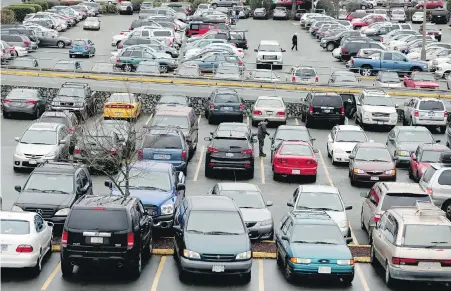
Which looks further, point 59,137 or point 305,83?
point 305,83

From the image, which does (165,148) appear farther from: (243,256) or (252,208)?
(243,256)

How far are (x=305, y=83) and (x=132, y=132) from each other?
75.0 feet

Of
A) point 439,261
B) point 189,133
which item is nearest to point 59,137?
point 189,133

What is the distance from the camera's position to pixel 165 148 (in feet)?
104

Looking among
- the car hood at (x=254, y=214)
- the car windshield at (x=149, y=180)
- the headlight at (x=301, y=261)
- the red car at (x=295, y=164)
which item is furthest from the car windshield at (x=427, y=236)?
the red car at (x=295, y=164)

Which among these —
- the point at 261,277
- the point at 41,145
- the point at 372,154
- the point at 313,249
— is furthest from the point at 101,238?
the point at 372,154

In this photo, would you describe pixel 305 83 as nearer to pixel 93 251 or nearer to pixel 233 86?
pixel 233 86

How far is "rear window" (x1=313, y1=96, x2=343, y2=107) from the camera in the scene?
41.9m

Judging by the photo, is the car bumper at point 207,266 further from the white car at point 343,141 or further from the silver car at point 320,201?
the white car at point 343,141

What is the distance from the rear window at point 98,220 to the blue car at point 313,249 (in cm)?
345

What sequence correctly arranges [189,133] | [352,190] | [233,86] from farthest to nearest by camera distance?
[233,86], [189,133], [352,190]

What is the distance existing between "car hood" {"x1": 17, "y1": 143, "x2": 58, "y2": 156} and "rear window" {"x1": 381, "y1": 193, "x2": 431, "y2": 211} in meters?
12.3

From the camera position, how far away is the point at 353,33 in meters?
69.4

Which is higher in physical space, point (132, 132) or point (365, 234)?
point (132, 132)
